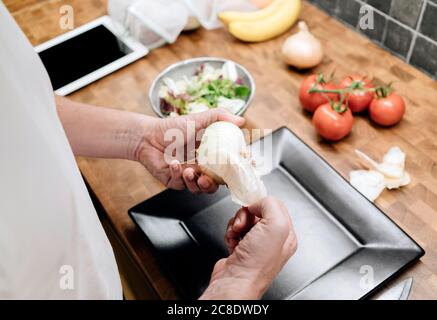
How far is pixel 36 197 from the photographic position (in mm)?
536

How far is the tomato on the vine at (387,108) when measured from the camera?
1015 mm

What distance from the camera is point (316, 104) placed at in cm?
107

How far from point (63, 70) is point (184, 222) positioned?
67cm

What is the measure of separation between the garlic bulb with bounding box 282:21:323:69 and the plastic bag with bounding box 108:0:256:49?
270mm

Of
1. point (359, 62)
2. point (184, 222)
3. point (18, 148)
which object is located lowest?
point (184, 222)

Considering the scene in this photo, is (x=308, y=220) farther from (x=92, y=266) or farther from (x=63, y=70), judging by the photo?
(x=63, y=70)

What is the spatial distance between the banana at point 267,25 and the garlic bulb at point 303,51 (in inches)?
4.8

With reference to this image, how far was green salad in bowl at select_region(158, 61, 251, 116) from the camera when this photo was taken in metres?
1.10

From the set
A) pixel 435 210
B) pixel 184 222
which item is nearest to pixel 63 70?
pixel 184 222

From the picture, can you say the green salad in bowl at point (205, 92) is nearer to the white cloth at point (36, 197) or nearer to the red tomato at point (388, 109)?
the red tomato at point (388, 109)

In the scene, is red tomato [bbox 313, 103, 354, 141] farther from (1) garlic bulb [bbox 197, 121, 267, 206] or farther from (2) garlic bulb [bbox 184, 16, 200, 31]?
(2) garlic bulb [bbox 184, 16, 200, 31]

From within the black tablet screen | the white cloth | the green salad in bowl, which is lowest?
the black tablet screen

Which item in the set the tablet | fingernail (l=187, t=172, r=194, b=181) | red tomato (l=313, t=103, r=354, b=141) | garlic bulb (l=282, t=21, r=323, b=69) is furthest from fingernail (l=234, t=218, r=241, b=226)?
the tablet

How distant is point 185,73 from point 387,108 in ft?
1.69
